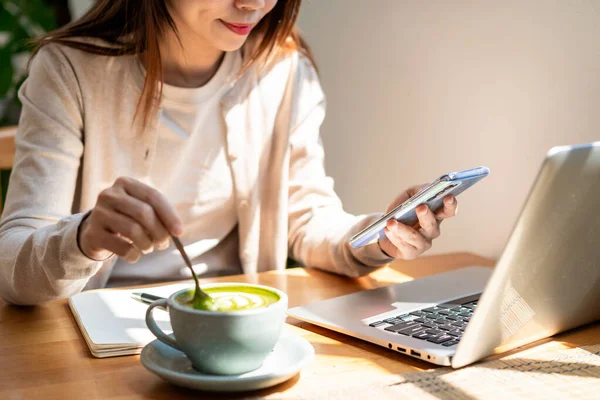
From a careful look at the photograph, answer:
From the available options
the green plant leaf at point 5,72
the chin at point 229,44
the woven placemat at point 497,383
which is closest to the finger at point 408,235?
the woven placemat at point 497,383

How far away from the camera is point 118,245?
78cm

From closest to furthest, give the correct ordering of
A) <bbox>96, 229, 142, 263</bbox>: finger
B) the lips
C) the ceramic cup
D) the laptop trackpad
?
1. the ceramic cup
2. <bbox>96, 229, 142, 263</bbox>: finger
3. the laptop trackpad
4. the lips

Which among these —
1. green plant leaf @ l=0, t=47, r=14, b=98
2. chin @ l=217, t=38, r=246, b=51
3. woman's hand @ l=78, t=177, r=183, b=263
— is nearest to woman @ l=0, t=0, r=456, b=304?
chin @ l=217, t=38, r=246, b=51

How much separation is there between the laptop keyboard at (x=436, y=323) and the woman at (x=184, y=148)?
0.43ft

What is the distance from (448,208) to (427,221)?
0.04 m

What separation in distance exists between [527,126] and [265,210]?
1.64ft

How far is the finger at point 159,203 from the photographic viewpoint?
0.73m

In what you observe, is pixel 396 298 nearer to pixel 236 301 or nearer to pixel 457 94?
pixel 236 301

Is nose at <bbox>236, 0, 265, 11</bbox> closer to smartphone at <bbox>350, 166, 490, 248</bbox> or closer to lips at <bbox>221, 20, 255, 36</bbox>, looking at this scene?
lips at <bbox>221, 20, 255, 36</bbox>

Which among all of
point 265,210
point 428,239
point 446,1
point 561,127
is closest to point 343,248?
point 428,239

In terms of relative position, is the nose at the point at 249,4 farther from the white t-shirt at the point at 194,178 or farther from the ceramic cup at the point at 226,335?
the ceramic cup at the point at 226,335

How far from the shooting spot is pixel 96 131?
121 centimetres

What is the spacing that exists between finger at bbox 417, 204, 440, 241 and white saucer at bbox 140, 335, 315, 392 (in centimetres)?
28

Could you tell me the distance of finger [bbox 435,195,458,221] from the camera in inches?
37.5
